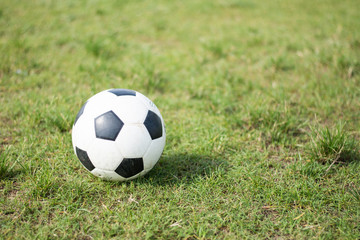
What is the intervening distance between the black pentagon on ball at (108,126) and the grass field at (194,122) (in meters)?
0.52

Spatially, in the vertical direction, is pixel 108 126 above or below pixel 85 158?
above

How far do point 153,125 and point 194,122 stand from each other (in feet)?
3.81

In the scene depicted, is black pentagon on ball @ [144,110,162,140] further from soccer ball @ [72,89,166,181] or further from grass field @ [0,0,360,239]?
grass field @ [0,0,360,239]

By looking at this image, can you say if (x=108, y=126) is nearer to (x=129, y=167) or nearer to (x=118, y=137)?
(x=118, y=137)

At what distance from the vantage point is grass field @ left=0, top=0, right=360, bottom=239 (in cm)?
237

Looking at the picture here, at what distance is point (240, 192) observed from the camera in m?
2.64

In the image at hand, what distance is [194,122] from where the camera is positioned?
360 cm

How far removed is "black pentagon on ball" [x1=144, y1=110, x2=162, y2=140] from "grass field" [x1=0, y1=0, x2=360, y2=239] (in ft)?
1.47

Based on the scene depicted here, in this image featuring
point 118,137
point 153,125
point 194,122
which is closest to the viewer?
point 118,137

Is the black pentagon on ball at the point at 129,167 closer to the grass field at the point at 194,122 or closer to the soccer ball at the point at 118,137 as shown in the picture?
the soccer ball at the point at 118,137

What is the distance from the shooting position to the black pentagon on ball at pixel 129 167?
2402mm

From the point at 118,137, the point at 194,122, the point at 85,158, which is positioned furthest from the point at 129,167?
the point at 194,122

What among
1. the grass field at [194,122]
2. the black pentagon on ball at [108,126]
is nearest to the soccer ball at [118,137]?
the black pentagon on ball at [108,126]

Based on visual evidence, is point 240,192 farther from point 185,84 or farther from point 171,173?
point 185,84
